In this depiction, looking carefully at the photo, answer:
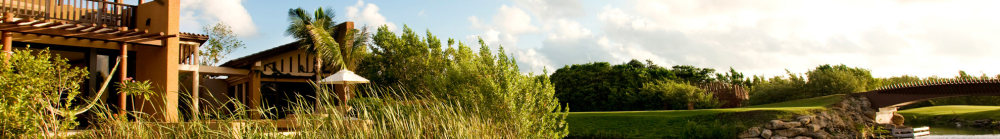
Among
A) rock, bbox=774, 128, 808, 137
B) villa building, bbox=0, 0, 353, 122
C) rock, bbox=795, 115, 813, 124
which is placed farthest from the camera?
rock, bbox=795, 115, 813, 124

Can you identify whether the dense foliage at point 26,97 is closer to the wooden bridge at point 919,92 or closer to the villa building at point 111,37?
the villa building at point 111,37

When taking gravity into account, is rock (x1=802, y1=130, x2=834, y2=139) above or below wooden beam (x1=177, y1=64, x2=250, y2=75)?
below

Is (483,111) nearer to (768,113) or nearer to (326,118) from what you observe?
(326,118)

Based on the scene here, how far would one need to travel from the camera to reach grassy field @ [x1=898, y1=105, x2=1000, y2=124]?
2803 centimetres

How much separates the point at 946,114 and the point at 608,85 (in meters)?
15.5

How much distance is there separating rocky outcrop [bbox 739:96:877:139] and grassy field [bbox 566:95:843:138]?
25cm

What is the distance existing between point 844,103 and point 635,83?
29.3 feet

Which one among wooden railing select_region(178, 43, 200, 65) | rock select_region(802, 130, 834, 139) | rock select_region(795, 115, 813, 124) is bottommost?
rock select_region(802, 130, 834, 139)

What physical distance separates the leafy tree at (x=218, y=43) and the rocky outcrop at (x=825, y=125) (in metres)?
24.1

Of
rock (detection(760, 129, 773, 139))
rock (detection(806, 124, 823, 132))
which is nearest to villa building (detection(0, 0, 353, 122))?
rock (detection(760, 129, 773, 139))

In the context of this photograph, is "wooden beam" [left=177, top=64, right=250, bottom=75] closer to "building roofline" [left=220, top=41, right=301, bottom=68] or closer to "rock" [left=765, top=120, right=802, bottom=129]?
"building roofline" [left=220, top=41, right=301, bottom=68]

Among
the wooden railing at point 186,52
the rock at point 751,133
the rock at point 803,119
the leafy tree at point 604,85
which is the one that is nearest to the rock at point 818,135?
the rock at point 803,119

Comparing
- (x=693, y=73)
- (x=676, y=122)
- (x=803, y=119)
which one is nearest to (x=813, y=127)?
(x=803, y=119)

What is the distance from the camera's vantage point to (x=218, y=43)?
1253 inches
